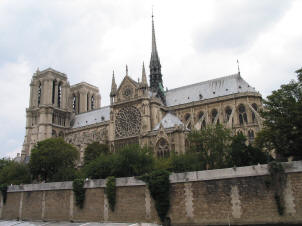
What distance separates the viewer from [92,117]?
72.4 meters

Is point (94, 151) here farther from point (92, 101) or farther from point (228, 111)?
point (92, 101)

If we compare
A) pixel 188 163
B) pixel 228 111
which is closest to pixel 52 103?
pixel 228 111

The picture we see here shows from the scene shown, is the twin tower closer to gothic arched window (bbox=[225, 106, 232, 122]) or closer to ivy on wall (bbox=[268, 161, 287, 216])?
gothic arched window (bbox=[225, 106, 232, 122])

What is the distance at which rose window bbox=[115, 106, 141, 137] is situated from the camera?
168 feet

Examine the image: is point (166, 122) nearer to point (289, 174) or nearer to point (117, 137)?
point (117, 137)

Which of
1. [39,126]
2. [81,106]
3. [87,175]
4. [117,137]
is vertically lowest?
[87,175]

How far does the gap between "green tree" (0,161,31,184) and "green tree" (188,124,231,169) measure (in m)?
25.0

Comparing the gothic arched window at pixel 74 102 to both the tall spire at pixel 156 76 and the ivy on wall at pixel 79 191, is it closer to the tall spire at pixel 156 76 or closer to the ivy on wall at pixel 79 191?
the tall spire at pixel 156 76

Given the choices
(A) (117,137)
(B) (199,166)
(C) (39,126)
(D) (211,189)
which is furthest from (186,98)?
(D) (211,189)

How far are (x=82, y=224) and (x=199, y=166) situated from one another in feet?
40.2

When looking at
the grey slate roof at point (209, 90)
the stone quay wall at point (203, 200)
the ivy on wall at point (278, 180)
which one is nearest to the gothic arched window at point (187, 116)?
the grey slate roof at point (209, 90)

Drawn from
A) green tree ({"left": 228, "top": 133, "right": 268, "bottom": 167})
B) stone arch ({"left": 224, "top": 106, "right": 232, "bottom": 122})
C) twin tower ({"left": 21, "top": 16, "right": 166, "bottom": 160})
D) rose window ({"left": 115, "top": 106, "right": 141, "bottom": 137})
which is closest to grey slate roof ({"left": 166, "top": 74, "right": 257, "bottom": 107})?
twin tower ({"left": 21, "top": 16, "right": 166, "bottom": 160})

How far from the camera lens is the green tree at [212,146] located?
31.3m

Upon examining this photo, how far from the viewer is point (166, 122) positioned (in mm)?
47656
